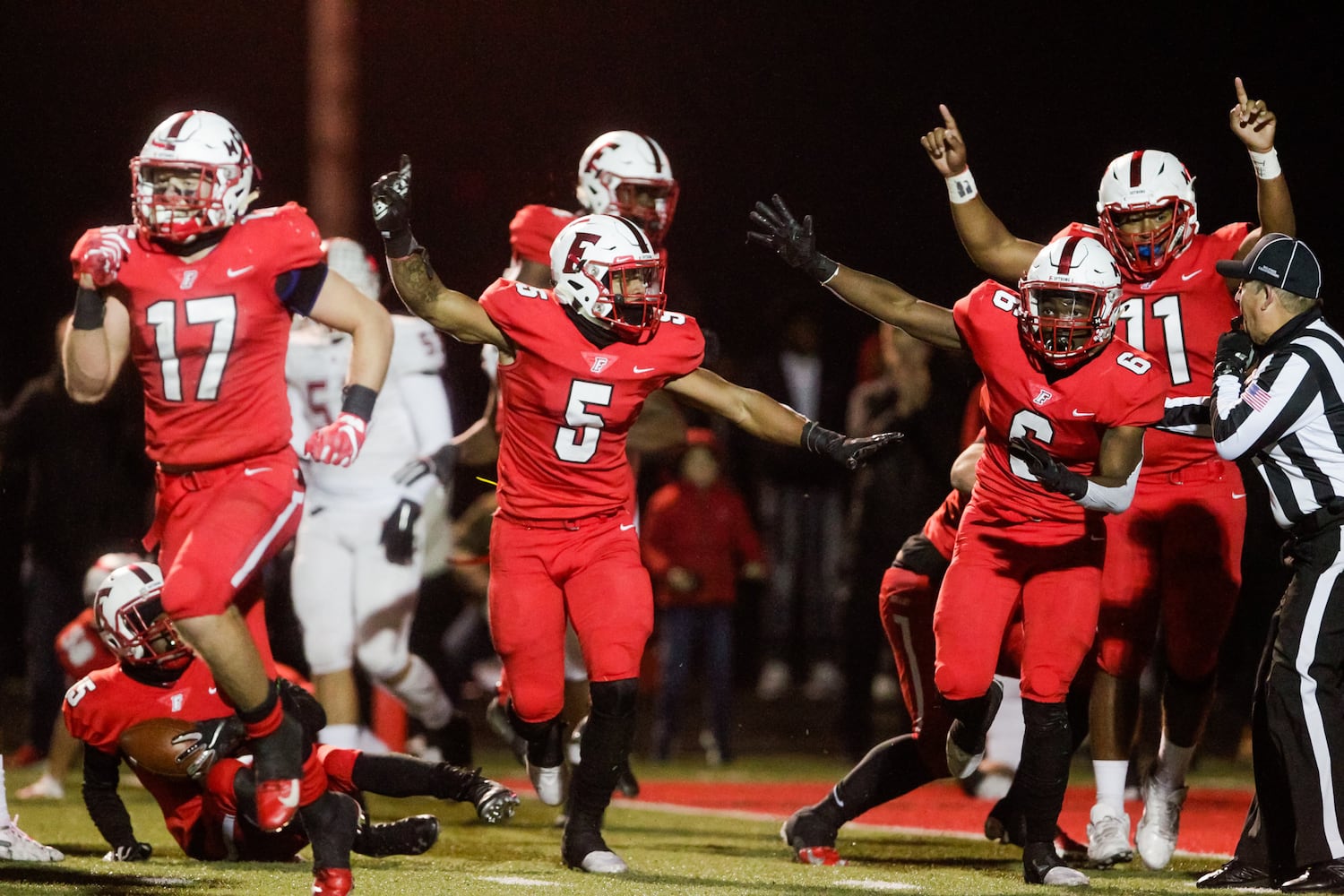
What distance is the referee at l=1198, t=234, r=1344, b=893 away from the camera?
198 inches

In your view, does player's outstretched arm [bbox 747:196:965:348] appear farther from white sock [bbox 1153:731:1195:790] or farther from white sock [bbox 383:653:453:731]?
white sock [bbox 383:653:453:731]

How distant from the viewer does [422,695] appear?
23.8ft

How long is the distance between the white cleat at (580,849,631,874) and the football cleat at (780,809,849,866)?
627 mm

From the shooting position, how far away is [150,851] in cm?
571

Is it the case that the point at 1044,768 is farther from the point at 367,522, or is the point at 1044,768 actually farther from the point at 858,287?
the point at 367,522

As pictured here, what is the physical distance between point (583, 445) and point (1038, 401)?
4.55ft

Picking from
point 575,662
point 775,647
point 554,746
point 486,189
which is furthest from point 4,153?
point 554,746

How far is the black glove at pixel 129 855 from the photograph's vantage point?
18.4 ft

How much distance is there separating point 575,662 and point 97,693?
1.98 m

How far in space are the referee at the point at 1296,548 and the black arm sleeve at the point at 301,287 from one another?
2551 millimetres

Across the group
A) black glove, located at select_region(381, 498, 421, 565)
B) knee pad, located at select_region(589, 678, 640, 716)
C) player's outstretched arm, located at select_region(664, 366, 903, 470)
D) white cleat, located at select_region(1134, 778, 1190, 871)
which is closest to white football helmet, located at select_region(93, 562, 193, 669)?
knee pad, located at select_region(589, 678, 640, 716)

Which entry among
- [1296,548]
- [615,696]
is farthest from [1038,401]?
[615,696]

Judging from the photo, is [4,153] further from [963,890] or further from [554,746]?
[963,890]

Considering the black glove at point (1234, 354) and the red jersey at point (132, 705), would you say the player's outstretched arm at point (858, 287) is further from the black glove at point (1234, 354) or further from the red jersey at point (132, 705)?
the red jersey at point (132, 705)
